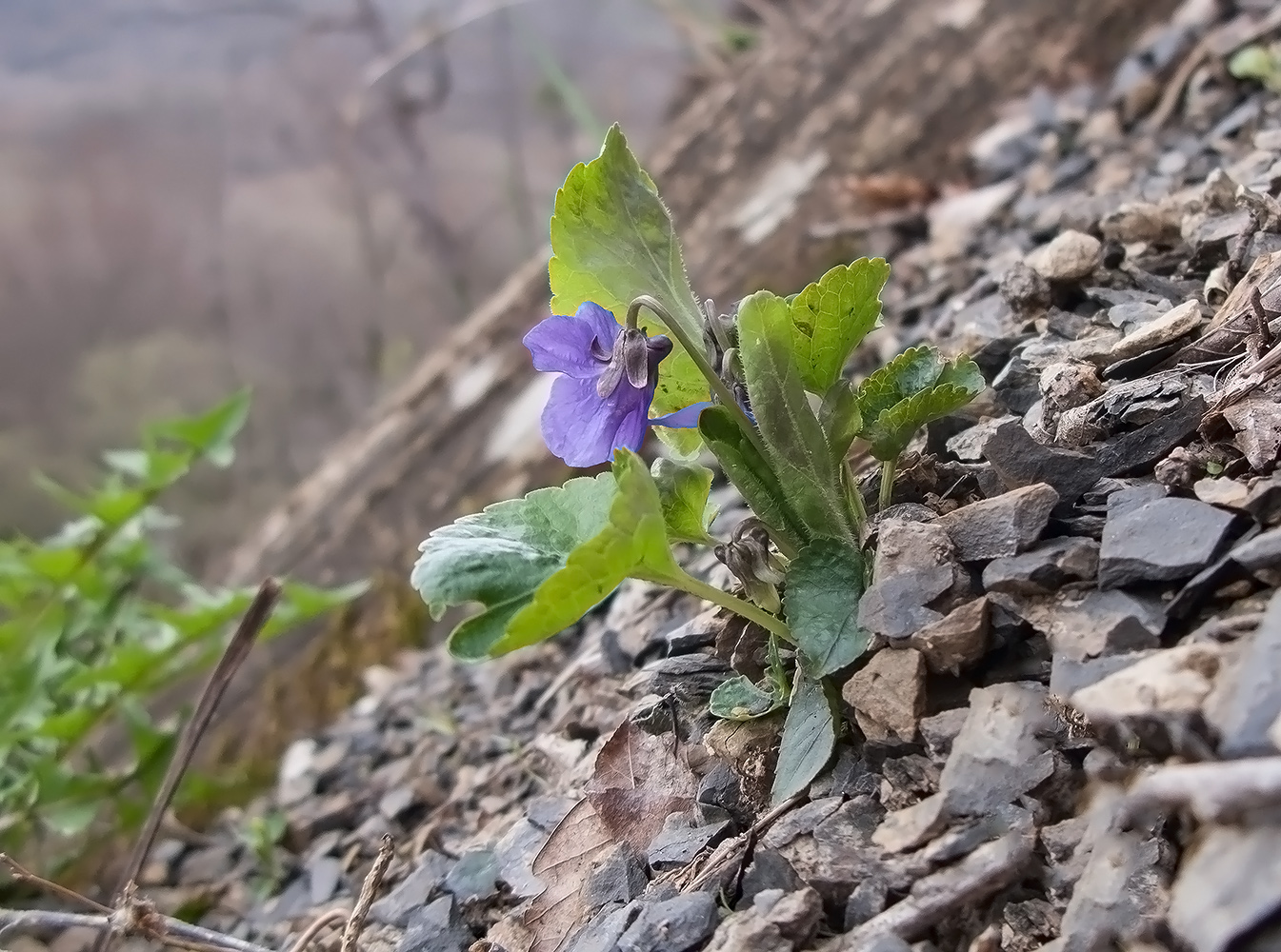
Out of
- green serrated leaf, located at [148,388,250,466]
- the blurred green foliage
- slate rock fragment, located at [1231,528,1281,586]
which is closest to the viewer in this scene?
slate rock fragment, located at [1231,528,1281,586]

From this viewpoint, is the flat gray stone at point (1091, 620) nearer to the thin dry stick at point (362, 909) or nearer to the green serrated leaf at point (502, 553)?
the green serrated leaf at point (502, 553)

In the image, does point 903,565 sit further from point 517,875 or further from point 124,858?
point 124,858

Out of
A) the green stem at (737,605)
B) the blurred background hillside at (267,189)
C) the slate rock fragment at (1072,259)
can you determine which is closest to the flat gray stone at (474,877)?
the green stem at (737,605)

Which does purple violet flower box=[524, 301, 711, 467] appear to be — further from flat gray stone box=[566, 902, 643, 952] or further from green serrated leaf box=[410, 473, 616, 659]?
flat gray stone box=[566, 902, 643, 952]

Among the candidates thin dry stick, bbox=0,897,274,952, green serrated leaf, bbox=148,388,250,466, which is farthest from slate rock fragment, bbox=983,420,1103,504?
green serrated leaf, bbox=148,388,250,466

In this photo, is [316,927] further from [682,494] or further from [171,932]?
[682,494]
